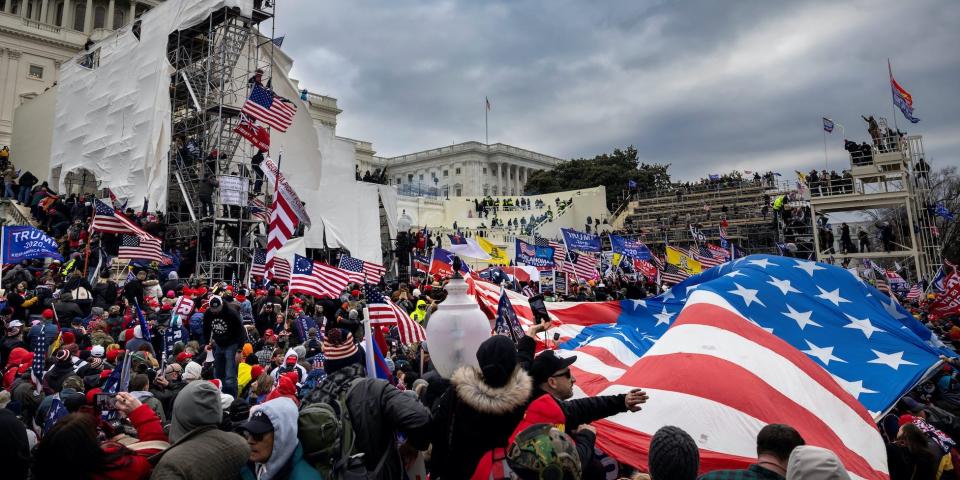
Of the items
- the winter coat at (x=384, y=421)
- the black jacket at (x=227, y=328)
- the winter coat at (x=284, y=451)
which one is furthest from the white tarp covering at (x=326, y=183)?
the winter coat at (x=284, y=451)

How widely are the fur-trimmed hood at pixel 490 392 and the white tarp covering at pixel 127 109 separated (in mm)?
23196

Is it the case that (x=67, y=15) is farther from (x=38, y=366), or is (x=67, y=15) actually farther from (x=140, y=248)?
(x=38, y=366)

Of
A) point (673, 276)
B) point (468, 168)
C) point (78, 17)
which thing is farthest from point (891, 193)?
point (78, 17)

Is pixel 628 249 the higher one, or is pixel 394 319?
pixel 628 249

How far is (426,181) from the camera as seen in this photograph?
89.4 metres

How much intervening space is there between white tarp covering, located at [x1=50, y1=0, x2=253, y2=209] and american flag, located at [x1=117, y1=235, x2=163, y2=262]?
368 inches

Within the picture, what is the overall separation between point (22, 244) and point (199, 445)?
11.9m

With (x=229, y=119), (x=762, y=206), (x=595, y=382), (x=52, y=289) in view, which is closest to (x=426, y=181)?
(x=762, y=206)

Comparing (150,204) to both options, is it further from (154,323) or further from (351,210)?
(154,323)

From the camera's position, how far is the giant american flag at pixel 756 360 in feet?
15.4

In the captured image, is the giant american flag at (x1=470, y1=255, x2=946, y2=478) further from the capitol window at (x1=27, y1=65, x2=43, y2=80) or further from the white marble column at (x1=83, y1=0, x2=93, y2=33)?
the white marble column at (x1=83, y1=0, x2=93, y2=33)

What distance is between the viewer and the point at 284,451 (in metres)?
2.82

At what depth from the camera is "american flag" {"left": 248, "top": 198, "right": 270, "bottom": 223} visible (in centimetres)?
2255

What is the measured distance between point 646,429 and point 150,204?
76.7ft
